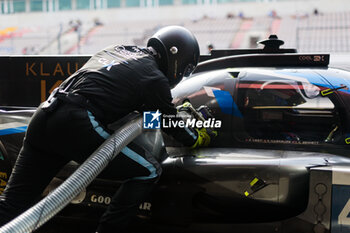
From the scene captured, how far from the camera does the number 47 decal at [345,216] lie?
81.0 inches

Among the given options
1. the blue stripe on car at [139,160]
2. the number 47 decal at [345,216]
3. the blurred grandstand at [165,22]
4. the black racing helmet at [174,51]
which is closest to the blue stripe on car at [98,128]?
the blue stripe on car at [139,160]

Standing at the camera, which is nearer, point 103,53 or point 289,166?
point 289,166

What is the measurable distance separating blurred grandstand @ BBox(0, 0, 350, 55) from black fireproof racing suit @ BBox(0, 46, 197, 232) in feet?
43.9

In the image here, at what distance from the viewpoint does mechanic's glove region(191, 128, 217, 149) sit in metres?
2.55

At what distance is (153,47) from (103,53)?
321 mm

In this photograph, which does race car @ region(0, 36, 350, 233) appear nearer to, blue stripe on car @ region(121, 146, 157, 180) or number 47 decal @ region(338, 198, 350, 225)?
number 47 decal @ region(338, 198, 350, 225)

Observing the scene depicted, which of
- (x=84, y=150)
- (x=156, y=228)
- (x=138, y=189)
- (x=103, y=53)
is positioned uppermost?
(x=103, y=53)

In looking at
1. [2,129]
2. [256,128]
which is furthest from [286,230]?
[2,129]

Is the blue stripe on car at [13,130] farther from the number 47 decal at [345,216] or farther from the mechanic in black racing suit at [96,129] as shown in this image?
the number 47 decal at [345,216]

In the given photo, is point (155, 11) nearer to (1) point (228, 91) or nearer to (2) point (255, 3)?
(2) point (255, 3)

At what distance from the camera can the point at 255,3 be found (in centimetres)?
2645

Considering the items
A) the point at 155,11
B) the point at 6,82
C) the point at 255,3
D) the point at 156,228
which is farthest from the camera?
the point at 155,11

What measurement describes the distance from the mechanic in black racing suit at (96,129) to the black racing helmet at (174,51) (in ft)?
0.59

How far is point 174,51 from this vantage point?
2439mm
